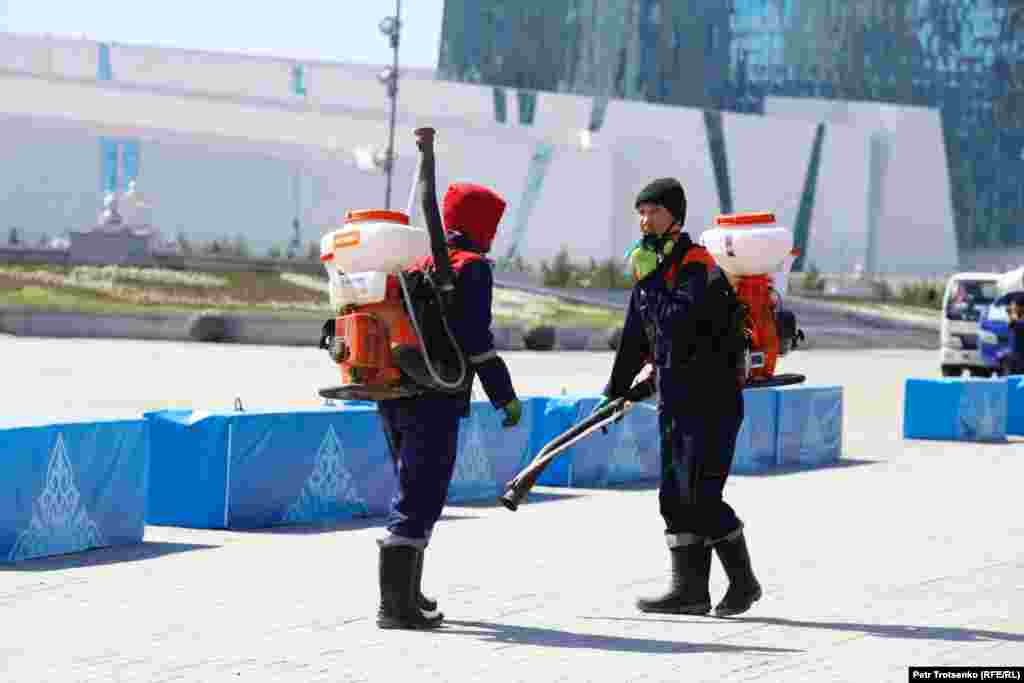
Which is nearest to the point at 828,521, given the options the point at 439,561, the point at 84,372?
the point at 439,561

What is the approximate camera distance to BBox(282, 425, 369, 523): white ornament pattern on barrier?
12.0 metres

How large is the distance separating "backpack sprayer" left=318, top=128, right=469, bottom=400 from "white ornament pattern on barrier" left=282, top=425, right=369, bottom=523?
383cm

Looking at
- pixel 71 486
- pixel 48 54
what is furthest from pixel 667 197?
pixel 48 54

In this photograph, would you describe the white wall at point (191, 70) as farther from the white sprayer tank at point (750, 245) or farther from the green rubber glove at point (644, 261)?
the green rubber glove at point (644, 261)

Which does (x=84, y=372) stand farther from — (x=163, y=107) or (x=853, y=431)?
(x=163, y=107)

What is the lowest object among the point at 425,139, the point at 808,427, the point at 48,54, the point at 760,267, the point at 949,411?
the point at 949,411

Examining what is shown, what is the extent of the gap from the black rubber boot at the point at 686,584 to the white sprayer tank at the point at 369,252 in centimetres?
167

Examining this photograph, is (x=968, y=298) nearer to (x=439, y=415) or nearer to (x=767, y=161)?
(x=439, y=415)

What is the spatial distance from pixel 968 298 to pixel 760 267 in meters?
25.3

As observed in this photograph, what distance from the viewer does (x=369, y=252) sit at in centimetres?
809

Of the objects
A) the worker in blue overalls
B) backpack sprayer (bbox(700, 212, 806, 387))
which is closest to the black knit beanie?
the worker in blue overalls

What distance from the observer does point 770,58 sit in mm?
104312

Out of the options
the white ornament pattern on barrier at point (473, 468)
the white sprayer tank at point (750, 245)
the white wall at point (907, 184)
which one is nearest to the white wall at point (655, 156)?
the white wall at point (907, 184)

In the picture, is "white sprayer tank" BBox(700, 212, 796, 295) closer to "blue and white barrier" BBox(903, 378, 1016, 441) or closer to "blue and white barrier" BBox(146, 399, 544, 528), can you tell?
"blue and white barrier" BBox(146, 399, 544, 528)
